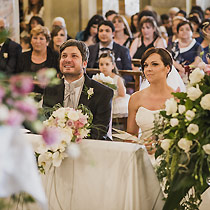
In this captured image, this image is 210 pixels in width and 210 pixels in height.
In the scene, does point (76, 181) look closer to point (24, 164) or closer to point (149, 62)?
point (149, 62)

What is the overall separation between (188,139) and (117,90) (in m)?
4.04

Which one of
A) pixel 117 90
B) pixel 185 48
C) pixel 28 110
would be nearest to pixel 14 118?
pixel 28 110

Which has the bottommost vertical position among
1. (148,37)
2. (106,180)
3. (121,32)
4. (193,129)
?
(106,180)

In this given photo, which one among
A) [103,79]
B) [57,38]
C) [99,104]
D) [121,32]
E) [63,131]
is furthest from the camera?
[121,32]

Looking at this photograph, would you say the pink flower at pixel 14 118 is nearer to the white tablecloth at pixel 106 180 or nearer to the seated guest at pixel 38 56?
the white tablecloth at pixel 106 180

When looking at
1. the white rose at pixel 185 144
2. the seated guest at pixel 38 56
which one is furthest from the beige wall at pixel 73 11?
the white rose at pixel 185 144

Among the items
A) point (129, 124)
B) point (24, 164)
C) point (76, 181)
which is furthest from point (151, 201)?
point (24, 164)

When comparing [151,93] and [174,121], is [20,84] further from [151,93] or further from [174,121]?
[151,93]

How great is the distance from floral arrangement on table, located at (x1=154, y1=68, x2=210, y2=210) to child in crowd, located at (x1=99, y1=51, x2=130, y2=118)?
12.0 feet

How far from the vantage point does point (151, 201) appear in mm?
3395

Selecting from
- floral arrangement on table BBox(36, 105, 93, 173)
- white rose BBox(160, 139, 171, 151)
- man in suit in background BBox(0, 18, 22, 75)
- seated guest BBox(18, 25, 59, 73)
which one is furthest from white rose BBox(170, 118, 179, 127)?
man in suit in background BBox(0, 18, 22, 75)

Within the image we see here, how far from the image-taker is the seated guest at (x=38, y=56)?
7.71 metres

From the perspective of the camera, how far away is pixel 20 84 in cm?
145

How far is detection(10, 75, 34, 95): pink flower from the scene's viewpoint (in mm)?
1435
